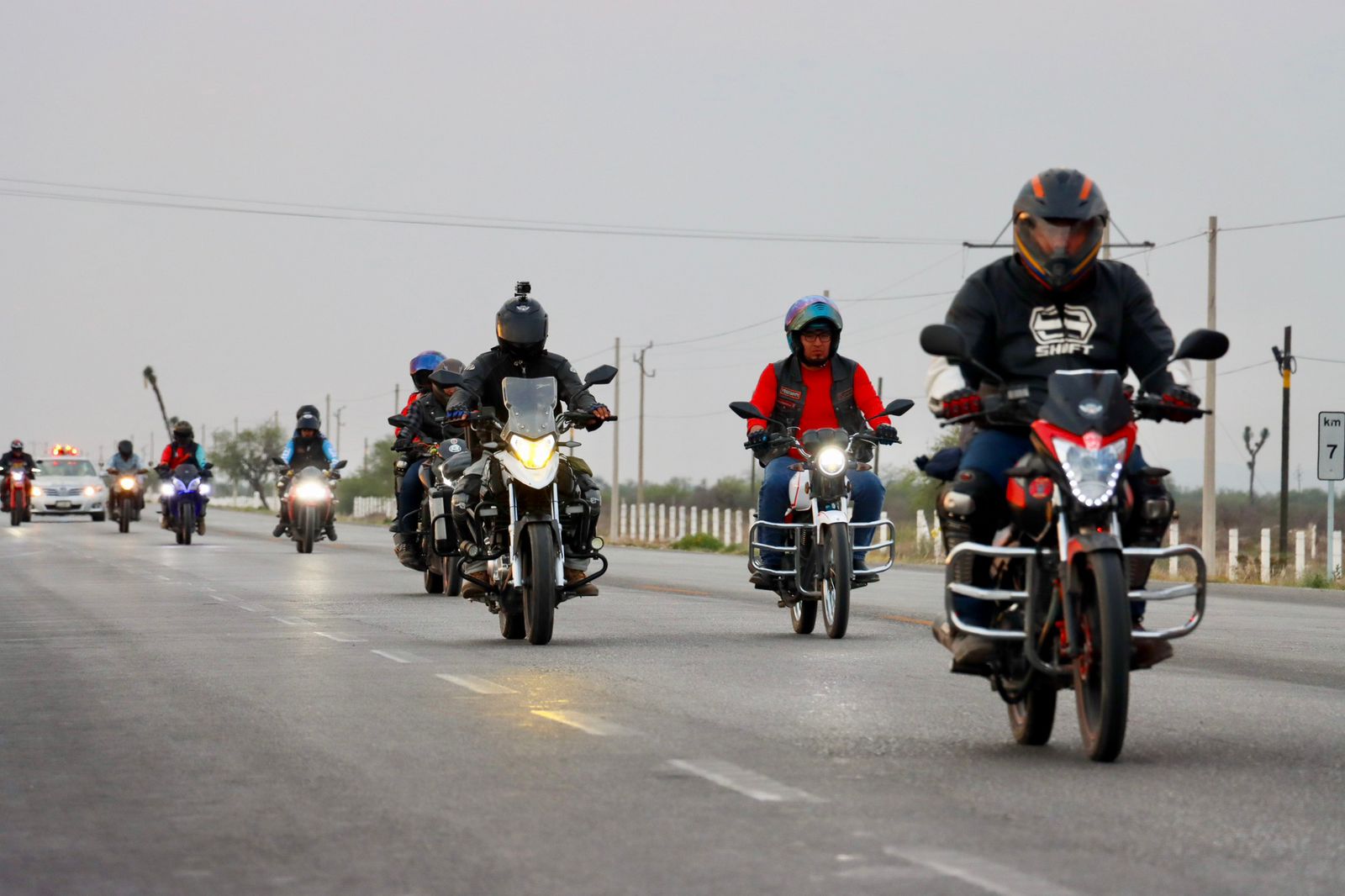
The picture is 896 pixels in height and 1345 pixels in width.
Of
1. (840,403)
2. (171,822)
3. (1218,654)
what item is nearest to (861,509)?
(840,403)

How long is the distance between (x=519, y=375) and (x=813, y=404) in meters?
2.01

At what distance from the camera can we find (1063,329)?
312 inches

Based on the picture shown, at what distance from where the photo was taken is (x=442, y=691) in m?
9.94

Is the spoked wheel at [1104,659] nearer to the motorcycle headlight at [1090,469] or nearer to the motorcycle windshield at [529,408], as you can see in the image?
the motorcycle headlight at [1090,469]

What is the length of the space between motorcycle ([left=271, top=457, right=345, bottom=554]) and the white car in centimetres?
2403

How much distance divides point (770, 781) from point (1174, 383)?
2.29 m

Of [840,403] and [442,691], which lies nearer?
[442,691]

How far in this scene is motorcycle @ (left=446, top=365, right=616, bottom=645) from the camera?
12.6m

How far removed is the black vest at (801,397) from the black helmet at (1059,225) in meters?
6.29

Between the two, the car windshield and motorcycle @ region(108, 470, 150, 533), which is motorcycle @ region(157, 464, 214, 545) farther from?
the car windshield

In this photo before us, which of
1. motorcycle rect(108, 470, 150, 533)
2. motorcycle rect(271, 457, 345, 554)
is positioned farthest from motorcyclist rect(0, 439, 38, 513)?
motorcycle rect(271, 457, 345, 554)

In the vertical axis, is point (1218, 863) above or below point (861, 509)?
below

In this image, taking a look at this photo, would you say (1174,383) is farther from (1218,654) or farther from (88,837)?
(1218,654)

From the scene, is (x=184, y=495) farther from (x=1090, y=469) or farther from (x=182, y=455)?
(x=1090, y=469)
